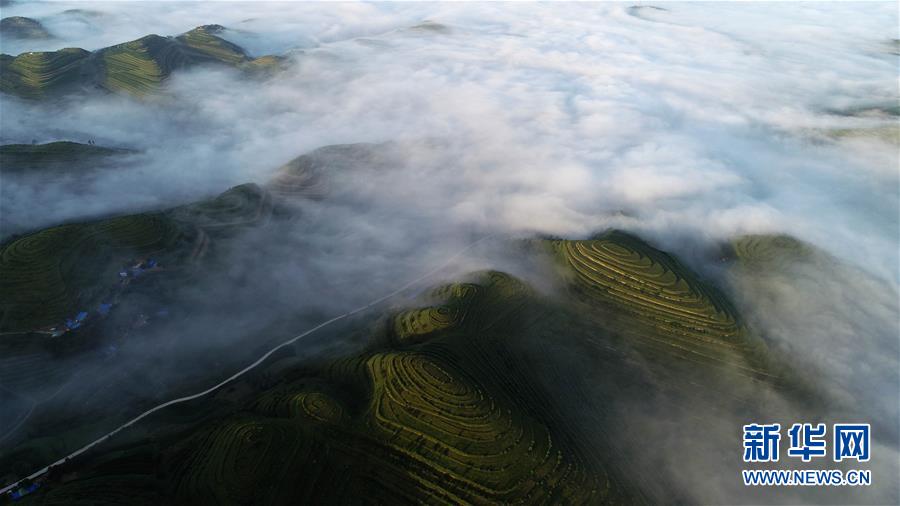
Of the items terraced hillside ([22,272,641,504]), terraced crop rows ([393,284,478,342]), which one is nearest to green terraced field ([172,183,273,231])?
terraced crop rows ([393,284,478,342])

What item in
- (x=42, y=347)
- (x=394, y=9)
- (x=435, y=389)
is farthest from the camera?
(x=394, y=9)

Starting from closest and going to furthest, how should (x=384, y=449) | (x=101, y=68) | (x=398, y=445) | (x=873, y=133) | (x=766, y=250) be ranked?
1. (x=384, y=449)
2. (x=398, y=445)
3. (x=766, y=250)
4. (x=873, y=133)
5. (x=101, y=68)

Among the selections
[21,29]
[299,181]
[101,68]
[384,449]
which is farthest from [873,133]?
[21,29]

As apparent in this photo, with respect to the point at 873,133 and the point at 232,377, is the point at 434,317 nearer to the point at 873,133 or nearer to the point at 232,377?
the point at 232,377

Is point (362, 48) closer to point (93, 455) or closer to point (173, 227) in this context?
point (173, 227)

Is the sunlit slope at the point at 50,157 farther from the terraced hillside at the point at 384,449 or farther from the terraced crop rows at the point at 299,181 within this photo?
the terraced hillside at the point at 384,449

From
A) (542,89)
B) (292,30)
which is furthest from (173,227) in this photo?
(292,30)

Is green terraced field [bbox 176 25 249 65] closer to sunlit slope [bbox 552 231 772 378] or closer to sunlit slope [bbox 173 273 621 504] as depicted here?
sunlit slope [bbox 552 231 772 378]
